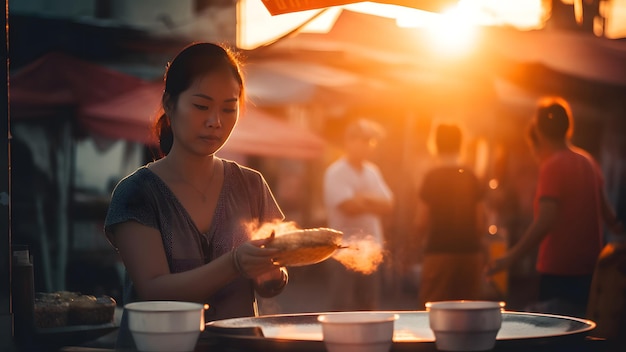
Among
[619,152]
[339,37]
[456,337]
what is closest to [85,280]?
[339,37]

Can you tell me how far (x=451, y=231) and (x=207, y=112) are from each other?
5.35 m

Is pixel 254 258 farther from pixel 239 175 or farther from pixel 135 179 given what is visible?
pixel 239 175

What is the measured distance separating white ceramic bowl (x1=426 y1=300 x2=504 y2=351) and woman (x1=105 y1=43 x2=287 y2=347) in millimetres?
692

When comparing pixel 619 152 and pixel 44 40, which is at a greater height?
pixel 44 40

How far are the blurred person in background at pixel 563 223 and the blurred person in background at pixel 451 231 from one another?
1.41 m

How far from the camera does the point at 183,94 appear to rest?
341 centimetres

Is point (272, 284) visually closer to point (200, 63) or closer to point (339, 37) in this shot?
point (200, 63)

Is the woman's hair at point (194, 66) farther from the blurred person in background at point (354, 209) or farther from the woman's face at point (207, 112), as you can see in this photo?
the blurred person in background at point (354, 209)

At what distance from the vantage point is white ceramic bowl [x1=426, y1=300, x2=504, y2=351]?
8.82ft

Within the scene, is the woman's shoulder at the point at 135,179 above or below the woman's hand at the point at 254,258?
above

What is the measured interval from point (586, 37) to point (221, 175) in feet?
40.8

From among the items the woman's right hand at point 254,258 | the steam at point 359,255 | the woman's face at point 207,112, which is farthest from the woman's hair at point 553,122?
the woman's right hand at point 254,258

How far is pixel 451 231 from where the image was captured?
8.52m

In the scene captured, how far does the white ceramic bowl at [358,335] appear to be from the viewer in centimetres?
256
